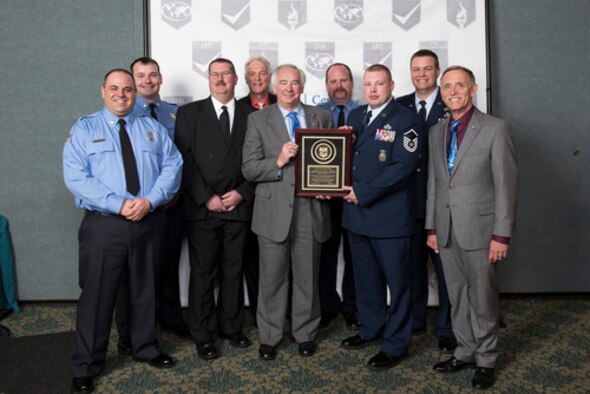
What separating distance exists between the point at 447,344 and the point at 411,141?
1.28 m

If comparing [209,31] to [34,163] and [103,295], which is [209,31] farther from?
[103,295]

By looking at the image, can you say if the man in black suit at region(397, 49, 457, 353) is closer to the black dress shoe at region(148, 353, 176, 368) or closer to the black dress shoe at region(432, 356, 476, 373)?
the black dress shoe at region(432, 356, 476, 373)

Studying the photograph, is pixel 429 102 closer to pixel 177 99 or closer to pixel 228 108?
pixel 228 108

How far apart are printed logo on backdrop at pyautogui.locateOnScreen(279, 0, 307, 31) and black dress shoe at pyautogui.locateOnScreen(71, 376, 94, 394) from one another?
2.82 meters

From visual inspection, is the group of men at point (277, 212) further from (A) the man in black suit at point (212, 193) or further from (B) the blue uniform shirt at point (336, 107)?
(B) the blue uniform shirt at point (336, 107)

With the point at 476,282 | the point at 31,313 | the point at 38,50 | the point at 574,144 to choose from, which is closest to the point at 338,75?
the point at 476,282

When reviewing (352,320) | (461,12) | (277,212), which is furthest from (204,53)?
(352,320)

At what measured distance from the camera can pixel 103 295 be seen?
8.69 ft

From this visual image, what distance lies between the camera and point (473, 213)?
2.52 meters

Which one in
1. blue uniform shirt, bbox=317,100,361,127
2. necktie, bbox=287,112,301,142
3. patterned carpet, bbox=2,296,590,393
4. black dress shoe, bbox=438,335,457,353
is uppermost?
blue uniform shirt, bbox=317,100,361,127

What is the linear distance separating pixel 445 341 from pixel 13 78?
368cm

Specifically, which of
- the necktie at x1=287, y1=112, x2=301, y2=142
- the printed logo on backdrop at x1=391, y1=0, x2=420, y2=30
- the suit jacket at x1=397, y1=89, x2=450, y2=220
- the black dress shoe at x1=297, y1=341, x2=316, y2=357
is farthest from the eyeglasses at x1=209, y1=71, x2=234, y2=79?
the black dress shoe at x1=297, y1=341, x2=316, y2=357

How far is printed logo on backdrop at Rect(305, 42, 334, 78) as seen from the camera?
12.8 feet

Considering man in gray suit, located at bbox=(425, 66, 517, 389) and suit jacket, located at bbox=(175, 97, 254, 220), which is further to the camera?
suit jacket, located at bbox=(175, 97, 254, 220)
